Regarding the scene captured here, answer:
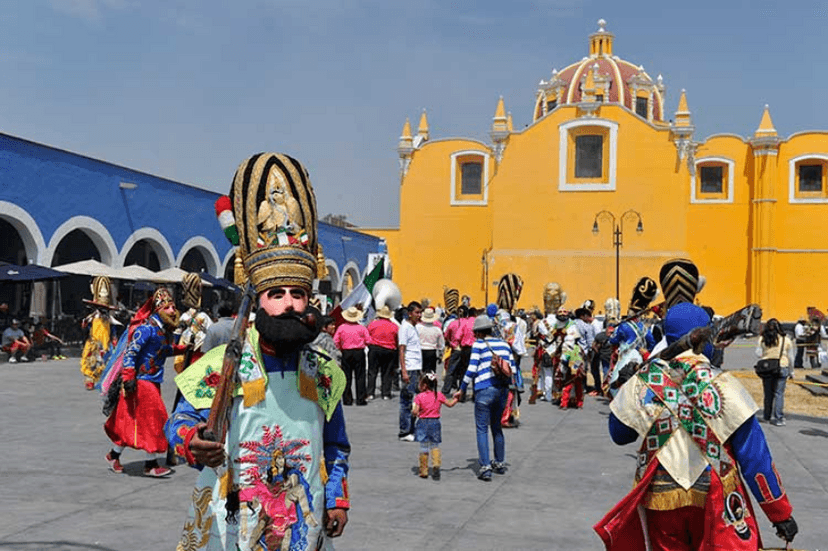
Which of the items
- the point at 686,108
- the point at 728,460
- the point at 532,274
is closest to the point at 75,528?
the point at 728,460

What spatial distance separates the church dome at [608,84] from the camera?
60125mm

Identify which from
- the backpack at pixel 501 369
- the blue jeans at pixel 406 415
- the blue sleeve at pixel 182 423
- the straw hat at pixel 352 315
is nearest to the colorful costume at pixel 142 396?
the backpack at pixel 501 369

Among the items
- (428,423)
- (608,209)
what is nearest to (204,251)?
(608,209)

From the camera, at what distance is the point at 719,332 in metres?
3.96

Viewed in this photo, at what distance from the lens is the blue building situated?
73.2ft

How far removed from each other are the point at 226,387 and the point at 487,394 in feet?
19.5

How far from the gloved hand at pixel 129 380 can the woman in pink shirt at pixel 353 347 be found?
596cm

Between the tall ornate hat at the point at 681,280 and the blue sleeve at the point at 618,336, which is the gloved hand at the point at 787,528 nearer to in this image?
the tall ornate hat at the point at 681,280

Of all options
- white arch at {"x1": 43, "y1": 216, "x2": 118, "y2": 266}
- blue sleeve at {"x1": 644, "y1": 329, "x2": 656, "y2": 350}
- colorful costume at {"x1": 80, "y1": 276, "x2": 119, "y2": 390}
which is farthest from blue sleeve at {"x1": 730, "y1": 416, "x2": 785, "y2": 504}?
white arch at {"x1": 43, "y1": 216, "x2": 118, "y2": 266}

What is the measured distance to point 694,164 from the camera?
152ft

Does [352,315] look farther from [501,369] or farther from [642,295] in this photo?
[501,369]

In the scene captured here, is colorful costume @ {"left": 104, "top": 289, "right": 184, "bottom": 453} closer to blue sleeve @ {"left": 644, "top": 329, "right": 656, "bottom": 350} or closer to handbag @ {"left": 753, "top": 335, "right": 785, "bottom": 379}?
blue sleeve @ {"left": 644, "top": 329, "right": 656, "bottom": 350}

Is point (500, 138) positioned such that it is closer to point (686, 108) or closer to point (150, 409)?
point (686, 108)

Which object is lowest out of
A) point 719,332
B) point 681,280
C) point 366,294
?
point 366,294
